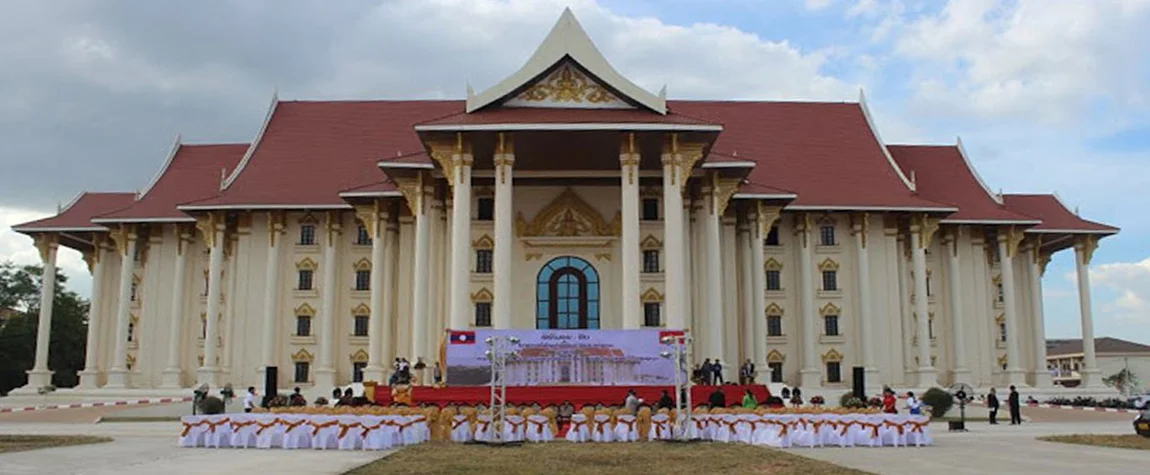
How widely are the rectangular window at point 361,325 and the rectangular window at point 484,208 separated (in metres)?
6.46

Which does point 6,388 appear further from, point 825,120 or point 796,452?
point 796,452

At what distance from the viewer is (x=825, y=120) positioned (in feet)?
133

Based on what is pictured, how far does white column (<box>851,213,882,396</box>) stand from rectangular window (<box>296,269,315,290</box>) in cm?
1950

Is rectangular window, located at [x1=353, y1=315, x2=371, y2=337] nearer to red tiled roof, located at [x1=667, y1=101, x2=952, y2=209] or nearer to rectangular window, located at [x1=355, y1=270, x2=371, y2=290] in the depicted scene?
rectangular window, located at [x1=355, y1=270, x2=371, y2=290]

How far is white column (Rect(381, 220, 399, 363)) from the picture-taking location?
1308 inches

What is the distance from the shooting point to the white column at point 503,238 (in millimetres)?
26281

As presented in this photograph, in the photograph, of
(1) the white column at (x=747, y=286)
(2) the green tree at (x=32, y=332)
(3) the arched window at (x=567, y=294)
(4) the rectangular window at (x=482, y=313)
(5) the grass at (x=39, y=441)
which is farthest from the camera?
(2) the green tree at (x=32, y=332)

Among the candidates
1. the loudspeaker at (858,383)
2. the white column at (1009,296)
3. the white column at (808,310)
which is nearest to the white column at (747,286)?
the white column at (808,310)

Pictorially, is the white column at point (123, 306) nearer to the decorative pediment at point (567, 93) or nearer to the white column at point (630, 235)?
the decorative pediment at point (567, 93)

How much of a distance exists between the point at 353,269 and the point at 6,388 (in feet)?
79.6

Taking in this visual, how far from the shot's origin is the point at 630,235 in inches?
1060

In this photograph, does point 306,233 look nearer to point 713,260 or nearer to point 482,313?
point 482,313

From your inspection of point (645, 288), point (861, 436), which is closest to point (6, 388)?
point (645, 288)

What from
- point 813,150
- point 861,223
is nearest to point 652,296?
point 861,223
